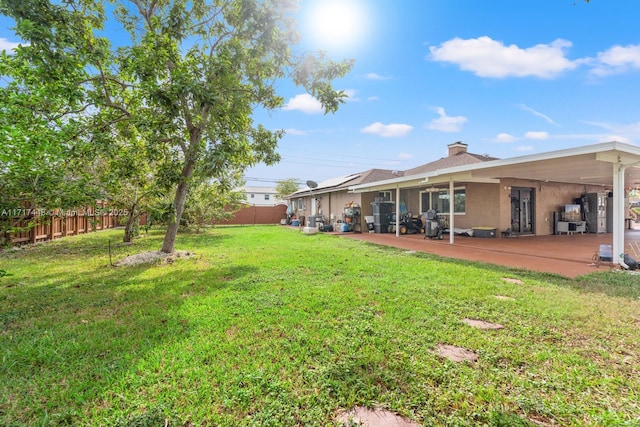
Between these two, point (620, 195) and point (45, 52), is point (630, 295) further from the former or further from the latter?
point (45, 52)

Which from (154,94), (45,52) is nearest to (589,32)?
(154,94)

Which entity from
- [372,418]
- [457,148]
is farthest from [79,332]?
[457,148]

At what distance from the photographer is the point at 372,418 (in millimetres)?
1851

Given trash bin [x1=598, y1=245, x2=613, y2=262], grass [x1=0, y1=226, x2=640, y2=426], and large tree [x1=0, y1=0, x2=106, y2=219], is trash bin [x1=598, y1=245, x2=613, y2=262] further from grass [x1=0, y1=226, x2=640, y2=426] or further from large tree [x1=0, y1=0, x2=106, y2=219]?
large tree [x1=0, y1=0, x2=106, y2=219]

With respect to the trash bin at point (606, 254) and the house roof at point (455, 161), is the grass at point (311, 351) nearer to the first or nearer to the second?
the trash bin at point (606, 254)

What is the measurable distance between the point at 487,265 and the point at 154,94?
23.7ft

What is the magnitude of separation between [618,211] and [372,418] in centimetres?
712

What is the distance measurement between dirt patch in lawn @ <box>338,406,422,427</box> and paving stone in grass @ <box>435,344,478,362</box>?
90 cm

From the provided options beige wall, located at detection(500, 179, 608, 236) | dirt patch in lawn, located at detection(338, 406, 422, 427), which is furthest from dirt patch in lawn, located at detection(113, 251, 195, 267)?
beige wall, located at detection(500, 179, 608, 236)

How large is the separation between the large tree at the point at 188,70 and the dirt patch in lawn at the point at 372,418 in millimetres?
4779

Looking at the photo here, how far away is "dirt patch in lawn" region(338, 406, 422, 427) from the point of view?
1.79m

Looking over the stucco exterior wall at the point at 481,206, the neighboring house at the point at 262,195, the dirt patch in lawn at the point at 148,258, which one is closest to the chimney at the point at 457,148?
the stucco exterior wall at the point at 481,206

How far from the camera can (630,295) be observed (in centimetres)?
428

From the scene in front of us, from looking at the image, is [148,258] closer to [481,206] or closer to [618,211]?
[618,211]
